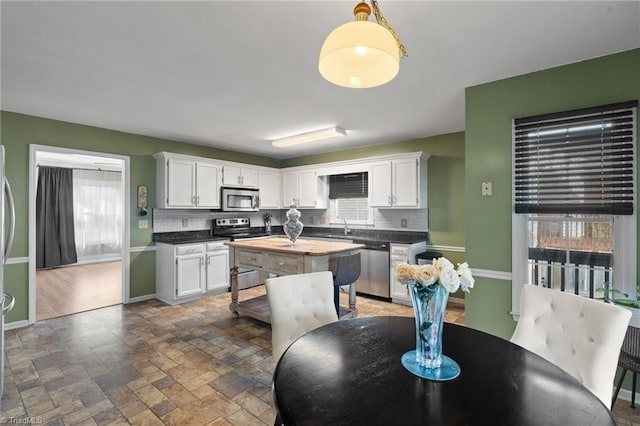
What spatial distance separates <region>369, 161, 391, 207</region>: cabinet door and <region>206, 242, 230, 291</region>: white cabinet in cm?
254

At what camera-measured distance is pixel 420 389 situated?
1.07m

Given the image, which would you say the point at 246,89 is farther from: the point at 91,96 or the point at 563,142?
the point at 563,142

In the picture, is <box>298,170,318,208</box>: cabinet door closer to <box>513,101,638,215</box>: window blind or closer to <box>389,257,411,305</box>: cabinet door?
<box>389,257,411,305</box>: cabinet door

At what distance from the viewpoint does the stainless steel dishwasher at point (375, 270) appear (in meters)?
4.55

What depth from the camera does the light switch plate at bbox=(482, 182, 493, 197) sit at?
2654mm

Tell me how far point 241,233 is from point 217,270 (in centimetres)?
92

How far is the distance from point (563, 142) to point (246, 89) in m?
2.68

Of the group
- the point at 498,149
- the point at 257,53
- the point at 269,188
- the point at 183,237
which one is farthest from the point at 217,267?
the point at 498,149

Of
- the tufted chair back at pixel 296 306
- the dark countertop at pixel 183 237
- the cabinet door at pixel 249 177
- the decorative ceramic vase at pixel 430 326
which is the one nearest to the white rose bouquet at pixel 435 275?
the decorative ceramic vase at pixel 430 326

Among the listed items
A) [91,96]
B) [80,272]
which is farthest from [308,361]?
[80,272]

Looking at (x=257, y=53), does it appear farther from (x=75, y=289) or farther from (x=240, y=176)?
(x=75, y=289)

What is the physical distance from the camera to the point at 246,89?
113 inches

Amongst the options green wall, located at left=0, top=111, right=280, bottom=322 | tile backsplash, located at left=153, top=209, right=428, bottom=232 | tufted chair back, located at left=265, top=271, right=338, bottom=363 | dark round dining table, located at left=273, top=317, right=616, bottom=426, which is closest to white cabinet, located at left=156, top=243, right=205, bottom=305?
green wall, located at left=0, top=111, right=280, bottom=322

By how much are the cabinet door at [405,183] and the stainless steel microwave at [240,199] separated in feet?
8.45
